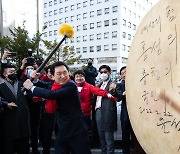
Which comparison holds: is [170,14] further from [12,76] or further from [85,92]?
[12,76]

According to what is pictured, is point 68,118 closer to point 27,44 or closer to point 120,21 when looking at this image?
point 27,44

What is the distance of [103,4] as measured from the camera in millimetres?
56625

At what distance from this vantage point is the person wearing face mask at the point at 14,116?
4.07 metres

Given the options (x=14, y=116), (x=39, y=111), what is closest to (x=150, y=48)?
(x=14, y=116)

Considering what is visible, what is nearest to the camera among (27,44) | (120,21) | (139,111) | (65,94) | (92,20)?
(139,111)

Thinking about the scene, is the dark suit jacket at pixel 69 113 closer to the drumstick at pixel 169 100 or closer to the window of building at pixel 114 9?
the drumstick at pixel 169 100

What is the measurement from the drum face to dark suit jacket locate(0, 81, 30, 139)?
259 centimetres

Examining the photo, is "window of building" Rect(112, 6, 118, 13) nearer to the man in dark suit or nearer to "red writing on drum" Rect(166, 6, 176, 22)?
the man in dark suit

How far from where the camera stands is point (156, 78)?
163 centimetres

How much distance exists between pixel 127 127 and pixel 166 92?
2701 mm

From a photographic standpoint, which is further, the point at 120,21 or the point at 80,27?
the point at 80,27

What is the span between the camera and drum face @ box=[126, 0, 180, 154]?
1505 millimetres

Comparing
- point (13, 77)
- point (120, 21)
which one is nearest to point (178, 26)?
point (13, 77)

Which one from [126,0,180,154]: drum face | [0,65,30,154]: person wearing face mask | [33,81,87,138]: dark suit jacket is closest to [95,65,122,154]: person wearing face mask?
[0,65,30,154]: person wearing face mask
